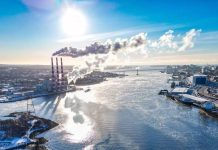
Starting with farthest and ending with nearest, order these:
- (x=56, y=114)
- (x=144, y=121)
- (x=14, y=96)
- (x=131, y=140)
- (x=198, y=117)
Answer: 1. (x=14, y=96)
2. (x=56, y=114)
3. (x=198, y=117)
4. (x=144, y=121)
5. (x=131, y=140)

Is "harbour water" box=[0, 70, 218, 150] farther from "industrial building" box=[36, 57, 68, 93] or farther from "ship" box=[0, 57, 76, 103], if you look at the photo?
"industrial building" box=[36, 57, 68, 93]

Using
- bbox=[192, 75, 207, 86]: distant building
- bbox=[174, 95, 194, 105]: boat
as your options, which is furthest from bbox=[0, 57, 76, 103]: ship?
bbox=[192, 75, 207, 86]: distant building

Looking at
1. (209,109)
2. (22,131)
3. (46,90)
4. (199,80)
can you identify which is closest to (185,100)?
(209,109)

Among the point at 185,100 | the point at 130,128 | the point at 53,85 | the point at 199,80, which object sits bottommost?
the point at 130,128

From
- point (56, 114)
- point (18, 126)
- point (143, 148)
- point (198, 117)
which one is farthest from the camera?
point (56, 114)

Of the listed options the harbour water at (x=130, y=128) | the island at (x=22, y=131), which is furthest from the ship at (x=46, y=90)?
the island at (x=22, y=131)

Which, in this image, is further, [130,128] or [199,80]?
[199,80]

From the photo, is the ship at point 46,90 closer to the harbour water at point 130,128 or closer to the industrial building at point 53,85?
the industrial building at point 53,85

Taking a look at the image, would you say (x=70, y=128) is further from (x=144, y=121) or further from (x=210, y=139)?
(x=210, y=139)

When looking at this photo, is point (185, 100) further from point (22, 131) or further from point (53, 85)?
point (53, 85)

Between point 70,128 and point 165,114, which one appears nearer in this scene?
point 70,128

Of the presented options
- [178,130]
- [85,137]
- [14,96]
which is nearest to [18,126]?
[85,137]
